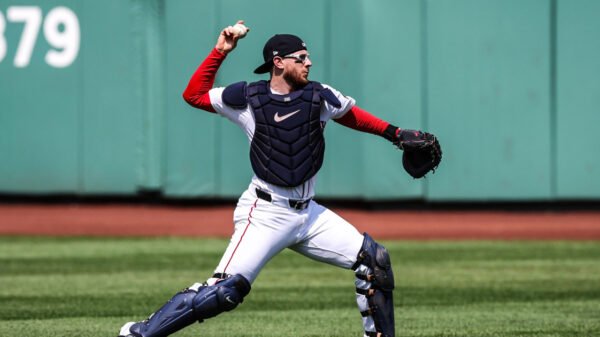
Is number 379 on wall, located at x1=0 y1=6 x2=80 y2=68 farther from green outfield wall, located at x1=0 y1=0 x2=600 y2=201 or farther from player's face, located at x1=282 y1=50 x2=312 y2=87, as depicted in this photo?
player's face, located at x1=282 y1=50 x2=312 y2=87

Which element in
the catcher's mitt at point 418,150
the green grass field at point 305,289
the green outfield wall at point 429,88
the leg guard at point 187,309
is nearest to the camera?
the leg guard at point 187,309

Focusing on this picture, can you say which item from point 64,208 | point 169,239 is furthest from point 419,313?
point 64,208

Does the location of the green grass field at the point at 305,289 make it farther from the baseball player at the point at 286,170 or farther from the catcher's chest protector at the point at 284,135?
the catcher's chest protector at the point at 284,135

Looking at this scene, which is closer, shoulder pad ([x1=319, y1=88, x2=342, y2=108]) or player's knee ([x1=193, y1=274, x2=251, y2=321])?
player's knee ([x1=193, y1=274, x2=251, y2=321])

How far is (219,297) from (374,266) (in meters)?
0.98

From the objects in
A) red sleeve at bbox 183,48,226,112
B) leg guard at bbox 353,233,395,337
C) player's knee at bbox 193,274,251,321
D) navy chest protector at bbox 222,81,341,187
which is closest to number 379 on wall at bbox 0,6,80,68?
red sleeve at bbox 183,48,226,112

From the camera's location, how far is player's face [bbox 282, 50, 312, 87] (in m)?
6.76

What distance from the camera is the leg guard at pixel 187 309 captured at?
20.9 feet

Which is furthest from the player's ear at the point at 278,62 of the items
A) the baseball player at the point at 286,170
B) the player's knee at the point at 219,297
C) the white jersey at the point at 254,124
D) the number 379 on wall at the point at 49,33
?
the number 379 on wall at the point at 49,33

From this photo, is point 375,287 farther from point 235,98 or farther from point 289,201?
point 235,98

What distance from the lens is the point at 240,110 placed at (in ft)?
22.2

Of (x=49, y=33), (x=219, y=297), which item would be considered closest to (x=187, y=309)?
(x=219, y=297)

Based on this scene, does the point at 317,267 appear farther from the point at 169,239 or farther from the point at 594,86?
the point at 594,86

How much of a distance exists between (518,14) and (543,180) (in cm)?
260
